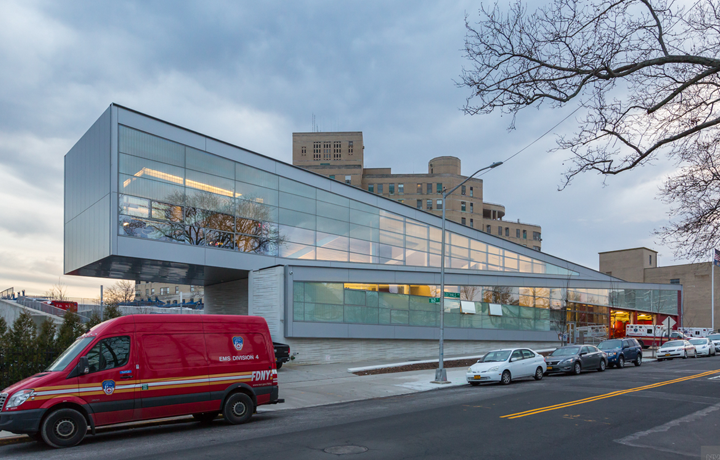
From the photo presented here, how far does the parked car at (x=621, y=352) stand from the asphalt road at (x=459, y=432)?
10.9m

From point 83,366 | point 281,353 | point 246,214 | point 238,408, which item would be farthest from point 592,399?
point 246,214

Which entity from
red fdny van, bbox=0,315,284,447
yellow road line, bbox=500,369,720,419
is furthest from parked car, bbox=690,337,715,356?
red fdny van, bbox=0,315,284,447

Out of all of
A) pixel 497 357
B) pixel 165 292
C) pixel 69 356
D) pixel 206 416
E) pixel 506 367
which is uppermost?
pixel 69 356

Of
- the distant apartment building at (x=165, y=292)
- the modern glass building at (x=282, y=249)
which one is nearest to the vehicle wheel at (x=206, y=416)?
the modern glass building at (x=282, y=249)

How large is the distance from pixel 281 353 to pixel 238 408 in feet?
39.2

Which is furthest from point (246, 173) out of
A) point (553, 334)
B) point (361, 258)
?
point (553, 334)

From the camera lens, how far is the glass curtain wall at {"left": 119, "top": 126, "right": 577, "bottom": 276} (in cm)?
2481

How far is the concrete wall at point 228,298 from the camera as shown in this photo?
32.4 metres

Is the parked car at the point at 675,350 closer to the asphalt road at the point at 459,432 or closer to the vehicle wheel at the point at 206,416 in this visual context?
the asphalt road at the point at 459,432

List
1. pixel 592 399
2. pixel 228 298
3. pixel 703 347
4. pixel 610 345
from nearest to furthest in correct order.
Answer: pixel 592 399, pixel 610 345, pixel 228 298, pixel 703 347

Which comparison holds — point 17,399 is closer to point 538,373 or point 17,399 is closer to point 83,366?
point 83,366

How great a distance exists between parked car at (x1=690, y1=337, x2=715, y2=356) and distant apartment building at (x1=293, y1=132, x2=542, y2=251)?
2432 inches

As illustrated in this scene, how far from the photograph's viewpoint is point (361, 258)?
34.4 m

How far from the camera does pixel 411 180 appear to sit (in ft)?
339
